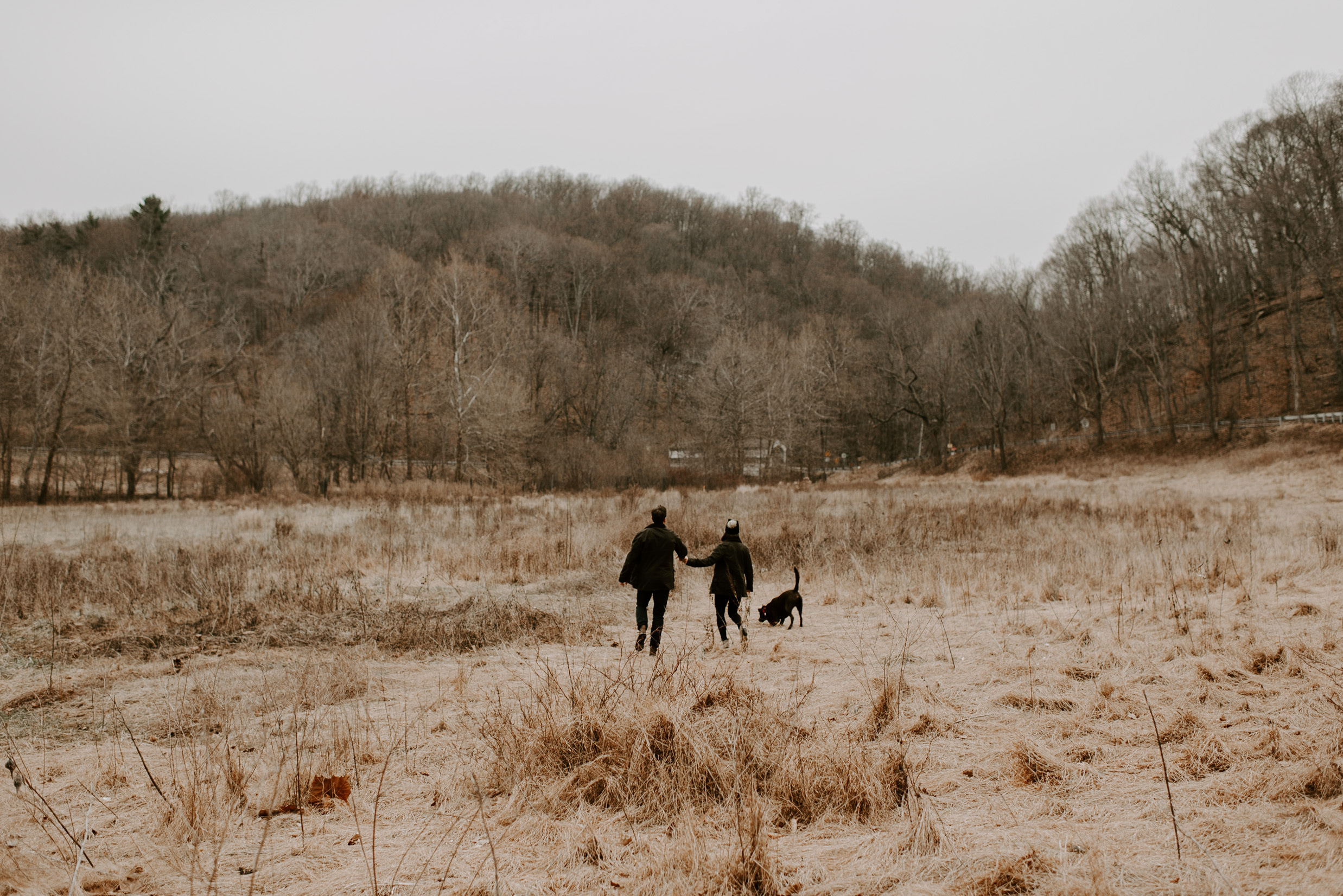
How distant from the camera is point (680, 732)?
4262 millimetres

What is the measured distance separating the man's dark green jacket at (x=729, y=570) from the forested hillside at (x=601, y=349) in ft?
90.9

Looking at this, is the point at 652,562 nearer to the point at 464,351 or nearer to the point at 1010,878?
the point at 1010,878

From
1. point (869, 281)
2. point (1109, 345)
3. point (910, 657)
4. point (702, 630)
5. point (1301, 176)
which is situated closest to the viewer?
point (910, 657)

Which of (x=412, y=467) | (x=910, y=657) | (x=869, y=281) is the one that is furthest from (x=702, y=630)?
(x=869, y=281)

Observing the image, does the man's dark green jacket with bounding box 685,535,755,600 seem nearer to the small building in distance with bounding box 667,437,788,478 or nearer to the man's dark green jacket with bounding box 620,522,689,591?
the man's dark green jacket with bounding box 620,522,689,591

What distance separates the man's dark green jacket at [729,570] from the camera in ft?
26.6

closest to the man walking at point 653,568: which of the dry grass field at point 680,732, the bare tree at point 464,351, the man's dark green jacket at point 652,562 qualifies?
the man's dark green jacket at point 652,562

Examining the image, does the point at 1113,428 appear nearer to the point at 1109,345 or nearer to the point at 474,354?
the point at 1109,345

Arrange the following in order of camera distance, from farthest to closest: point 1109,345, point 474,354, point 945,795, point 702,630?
point 1109,345, point 474,354, point 702,630, point 945,795

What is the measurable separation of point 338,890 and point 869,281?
96.4 m

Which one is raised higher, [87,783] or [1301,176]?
[1301,176]

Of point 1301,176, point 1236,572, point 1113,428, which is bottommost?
point 1236,572

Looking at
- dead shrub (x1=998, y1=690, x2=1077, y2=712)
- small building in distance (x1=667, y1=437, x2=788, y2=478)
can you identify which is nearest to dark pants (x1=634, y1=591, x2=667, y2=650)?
dead shrub (x1=998, y1=690, x2=1077, y2=712)

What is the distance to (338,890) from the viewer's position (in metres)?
→ 3.26
